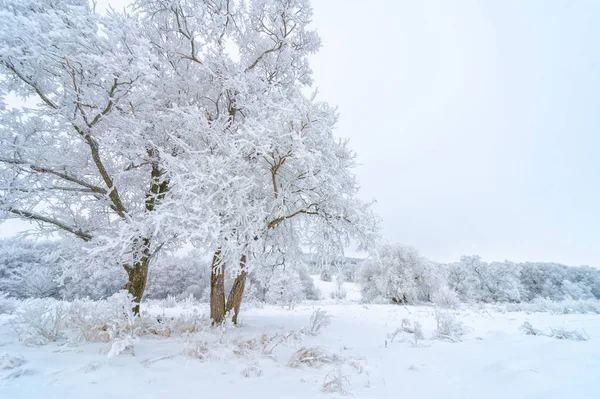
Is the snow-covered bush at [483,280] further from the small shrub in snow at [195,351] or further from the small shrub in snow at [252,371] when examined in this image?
the small shrub in snow at [195,351]

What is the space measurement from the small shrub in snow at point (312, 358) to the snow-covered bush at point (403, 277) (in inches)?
→ 601

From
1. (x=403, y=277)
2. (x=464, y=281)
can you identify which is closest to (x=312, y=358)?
(x=403, y=277)

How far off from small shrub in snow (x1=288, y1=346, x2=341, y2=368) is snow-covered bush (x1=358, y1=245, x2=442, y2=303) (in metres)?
15.3

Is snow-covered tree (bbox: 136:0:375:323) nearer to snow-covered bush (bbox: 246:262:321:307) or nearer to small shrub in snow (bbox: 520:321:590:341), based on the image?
snow-covered bush (bbox: 246:262:321:307)

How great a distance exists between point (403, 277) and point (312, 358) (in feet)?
57.9

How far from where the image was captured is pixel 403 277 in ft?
61.0

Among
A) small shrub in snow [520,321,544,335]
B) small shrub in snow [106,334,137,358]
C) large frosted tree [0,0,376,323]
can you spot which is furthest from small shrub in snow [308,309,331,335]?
small shrub in snow [520,321,544,335]

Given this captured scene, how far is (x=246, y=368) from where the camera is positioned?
2.94m

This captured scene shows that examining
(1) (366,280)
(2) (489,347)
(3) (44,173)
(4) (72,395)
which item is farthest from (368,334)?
(1) (366,280)

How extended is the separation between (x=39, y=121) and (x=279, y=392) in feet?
20.1

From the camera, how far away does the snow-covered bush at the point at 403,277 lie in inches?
715

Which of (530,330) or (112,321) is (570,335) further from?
(112,321)

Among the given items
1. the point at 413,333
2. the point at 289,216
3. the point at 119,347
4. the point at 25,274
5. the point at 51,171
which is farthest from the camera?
the point at 25,274

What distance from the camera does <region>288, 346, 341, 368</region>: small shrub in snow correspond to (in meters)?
3.25
